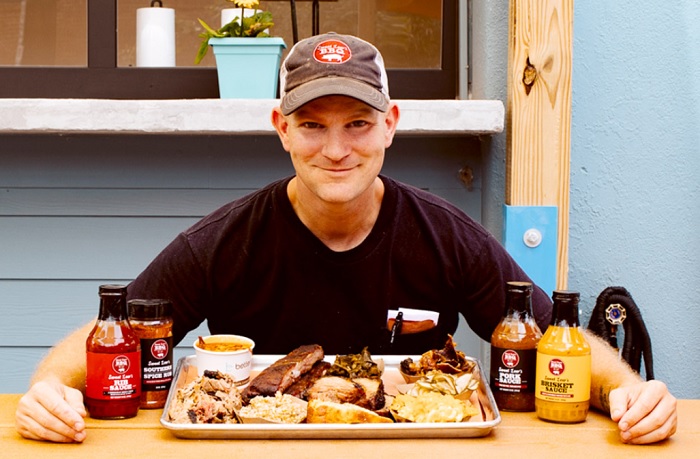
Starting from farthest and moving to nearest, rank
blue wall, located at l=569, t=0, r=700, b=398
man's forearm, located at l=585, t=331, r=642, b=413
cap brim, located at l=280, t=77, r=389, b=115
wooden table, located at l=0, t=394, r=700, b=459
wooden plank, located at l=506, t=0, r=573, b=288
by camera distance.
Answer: blue wall, located at l=569, t=0, r=700, b=398 < wooden plank, located at l=506, t=0, r=573, b=288 < cap brim, located at l=280, t=77, r=389, b=115 < man's forearm, located at l=585, t=331, r=642, b=413 < wooden table, located at l=0, t=394, r=700, b=459

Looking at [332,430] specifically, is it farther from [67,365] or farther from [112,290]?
[67,365]

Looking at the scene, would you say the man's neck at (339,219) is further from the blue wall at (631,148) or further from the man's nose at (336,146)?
the blue wall at (631,148)

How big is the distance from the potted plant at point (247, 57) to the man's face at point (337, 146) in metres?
0.84

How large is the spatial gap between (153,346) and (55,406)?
0.63 feet

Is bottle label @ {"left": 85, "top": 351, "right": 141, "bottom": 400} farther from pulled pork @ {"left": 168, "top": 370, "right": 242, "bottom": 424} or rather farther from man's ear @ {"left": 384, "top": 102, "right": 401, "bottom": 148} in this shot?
man's ear @ {"left": 384, "top": 102, "right": 401, "bottom": 148}

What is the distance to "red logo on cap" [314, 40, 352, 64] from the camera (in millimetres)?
1844

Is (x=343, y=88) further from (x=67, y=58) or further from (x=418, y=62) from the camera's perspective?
(x=67, y=58)

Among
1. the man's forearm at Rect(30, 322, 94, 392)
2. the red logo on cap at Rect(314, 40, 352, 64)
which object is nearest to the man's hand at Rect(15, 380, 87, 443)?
the man's forearm at Rect(30, 322, 94, 392)

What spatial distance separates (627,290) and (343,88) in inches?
55.4

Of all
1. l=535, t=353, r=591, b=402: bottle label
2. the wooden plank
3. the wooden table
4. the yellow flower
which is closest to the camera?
the wooden table

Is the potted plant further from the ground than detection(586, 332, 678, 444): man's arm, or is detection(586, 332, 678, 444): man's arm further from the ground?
the potted plant

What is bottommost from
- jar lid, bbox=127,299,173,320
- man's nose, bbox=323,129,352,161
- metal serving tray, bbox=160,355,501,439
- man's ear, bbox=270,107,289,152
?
metal serving tray, bbox=160,355,501,439

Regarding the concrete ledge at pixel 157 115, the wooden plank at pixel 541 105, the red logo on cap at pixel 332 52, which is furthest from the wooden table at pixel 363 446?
the concrete ledge at pixel 157 115

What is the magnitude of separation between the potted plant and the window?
166 mm
